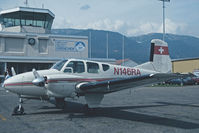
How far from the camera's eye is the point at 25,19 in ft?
121

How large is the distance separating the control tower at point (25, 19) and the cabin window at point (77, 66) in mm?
28979

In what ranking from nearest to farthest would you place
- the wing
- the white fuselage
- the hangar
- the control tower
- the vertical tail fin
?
1. the wing
2. the white fuselage
3. the vertical tail fin
4. the control tower
5. the hangar

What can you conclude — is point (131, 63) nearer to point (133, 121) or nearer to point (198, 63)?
point (198, 63)

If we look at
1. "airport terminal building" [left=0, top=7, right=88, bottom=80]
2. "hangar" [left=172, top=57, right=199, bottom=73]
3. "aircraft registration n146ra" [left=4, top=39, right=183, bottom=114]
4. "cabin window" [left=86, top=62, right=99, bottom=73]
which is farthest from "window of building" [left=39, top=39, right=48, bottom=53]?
"hangar" [left=172, top=57, right=199, bottom=73]

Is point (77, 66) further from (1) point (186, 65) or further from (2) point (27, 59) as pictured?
(1) point (186, 65)

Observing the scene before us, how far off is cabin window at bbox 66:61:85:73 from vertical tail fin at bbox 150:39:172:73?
15.7 ft

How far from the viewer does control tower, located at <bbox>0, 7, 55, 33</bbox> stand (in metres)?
36.5

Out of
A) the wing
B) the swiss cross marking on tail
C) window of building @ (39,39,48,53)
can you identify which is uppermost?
window of building @ (39,39,48,53)

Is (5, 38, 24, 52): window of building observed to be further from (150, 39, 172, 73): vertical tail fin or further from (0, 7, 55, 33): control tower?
(150, 39, 172, 73): vertical tail fin

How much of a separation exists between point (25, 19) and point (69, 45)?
8.63m

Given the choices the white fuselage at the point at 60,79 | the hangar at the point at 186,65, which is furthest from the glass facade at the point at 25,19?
the hangar at the point at 186,65

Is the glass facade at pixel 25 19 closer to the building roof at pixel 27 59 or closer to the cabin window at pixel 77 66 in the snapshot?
the building roof at pixel 27 59

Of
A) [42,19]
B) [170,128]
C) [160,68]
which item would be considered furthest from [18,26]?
[170,128]

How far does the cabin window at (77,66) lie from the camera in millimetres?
10273
